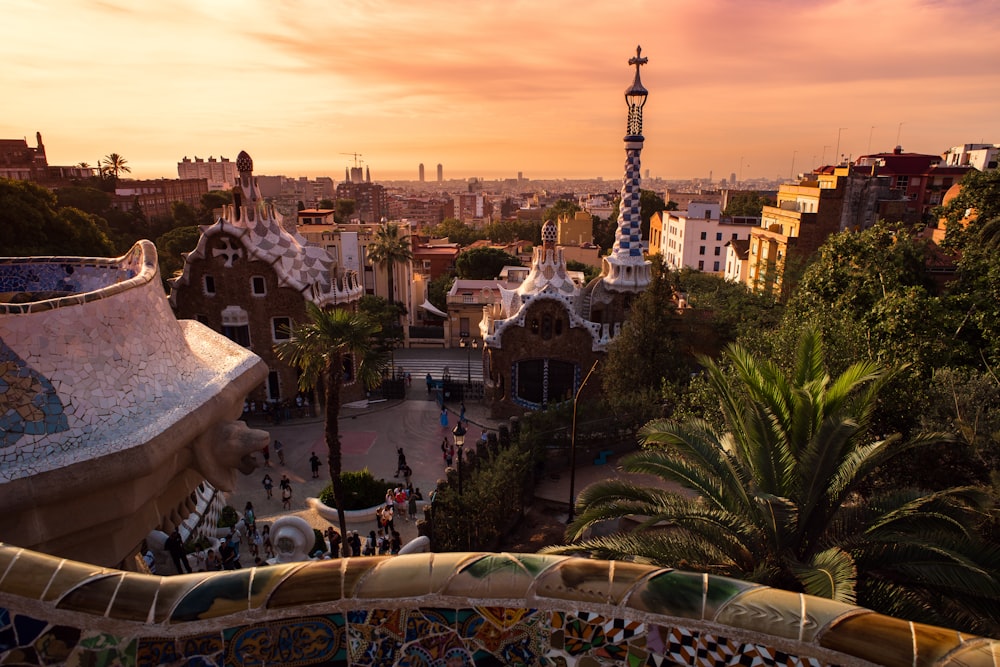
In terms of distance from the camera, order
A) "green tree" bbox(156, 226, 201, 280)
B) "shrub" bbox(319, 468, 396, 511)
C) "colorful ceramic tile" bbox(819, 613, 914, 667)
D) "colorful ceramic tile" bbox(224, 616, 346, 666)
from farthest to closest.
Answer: "green tree" bbox(156, 226, 201, 280), "shrub" bbox(319, 468, 396, 511), "colorful ceramic tile" bbox(224, 616, 346, 666), "colorful ceramic tile" bbox(819, 613, 914, 667)

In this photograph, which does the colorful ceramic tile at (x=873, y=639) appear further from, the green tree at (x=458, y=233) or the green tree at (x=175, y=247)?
the green tree at (x=458, y=233)

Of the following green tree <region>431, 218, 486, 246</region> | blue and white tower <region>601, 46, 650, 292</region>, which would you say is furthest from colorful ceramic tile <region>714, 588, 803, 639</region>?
green tree <region>431, 218, 486, 246</region>

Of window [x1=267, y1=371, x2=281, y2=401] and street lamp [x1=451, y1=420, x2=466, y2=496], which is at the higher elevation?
street lamp [x1=451, y1=420, x2=466, y2=496]

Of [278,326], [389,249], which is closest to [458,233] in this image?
[389,249]

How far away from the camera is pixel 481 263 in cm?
5297

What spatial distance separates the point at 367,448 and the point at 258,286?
27.1 ft

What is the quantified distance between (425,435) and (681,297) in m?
20.2

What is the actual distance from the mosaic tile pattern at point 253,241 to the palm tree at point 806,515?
19301mm

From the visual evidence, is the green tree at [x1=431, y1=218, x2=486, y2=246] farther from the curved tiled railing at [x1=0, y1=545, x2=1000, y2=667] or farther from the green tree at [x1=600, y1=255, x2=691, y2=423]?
the curved tiled railing at [x1=0, y1=545, x2=1000, y2=667]

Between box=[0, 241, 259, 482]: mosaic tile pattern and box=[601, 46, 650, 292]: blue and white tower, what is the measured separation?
19393 mm

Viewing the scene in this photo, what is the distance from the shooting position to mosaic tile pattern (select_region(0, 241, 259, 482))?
5.75 meters

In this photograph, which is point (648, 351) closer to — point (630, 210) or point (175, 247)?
point (630, 210)

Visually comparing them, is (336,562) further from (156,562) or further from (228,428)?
(156,562)

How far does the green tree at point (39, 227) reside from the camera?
94.4ft
